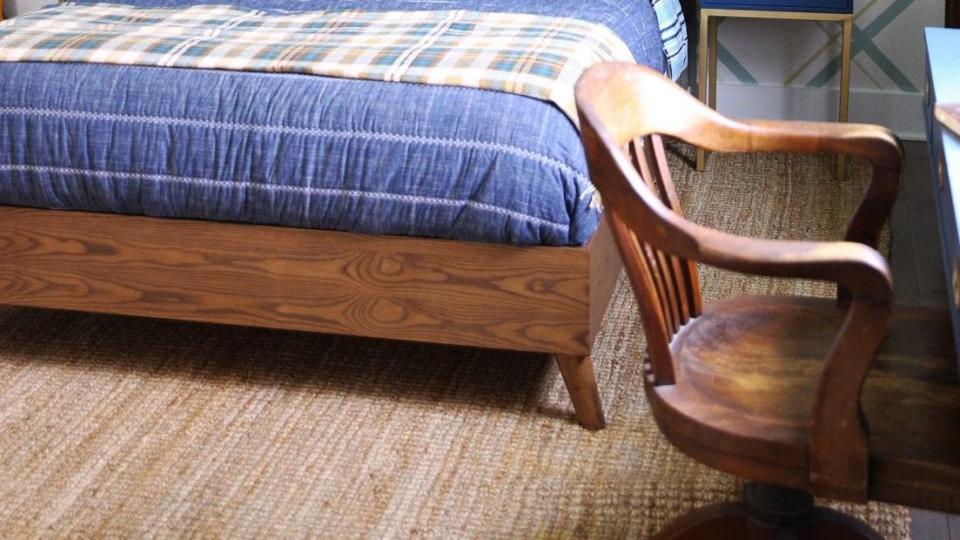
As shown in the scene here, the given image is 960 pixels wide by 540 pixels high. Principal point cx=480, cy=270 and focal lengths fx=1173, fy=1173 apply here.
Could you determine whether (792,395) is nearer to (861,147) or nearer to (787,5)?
(861,147)

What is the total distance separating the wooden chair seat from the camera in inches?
46.9

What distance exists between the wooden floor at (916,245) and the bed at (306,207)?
774mm

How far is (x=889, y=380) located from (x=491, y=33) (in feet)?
3.72

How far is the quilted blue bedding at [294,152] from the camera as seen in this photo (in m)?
1.86

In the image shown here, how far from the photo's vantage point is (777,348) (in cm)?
141

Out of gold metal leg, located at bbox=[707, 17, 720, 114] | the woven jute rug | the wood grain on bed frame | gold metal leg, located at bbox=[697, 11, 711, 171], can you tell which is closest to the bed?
the wood grain on bed frame

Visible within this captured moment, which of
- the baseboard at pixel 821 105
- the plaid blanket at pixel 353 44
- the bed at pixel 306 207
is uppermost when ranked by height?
the plaid blanket at pixel 353 44

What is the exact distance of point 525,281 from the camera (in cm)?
191

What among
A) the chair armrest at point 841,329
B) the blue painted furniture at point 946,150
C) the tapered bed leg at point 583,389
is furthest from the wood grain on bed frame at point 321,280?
the chair armrest at point 841,329

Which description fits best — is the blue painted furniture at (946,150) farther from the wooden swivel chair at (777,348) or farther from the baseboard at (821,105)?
the baseboard at (821,105)

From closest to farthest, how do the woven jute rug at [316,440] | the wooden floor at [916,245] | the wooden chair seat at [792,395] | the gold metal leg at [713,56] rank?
the wooden chair seat at [792,395] → the woven jute rug at [316,440] → the wooden floor at [916,245] → the gold metal leg at [713,56]

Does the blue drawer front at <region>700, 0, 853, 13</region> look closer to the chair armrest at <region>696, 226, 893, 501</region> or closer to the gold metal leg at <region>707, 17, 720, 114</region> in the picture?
the gold metal leg at <region>707, 17, 720, 114</region>

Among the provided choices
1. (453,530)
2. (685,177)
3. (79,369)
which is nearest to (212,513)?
(453,530)

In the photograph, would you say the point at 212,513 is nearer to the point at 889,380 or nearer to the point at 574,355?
the point at 574,355
